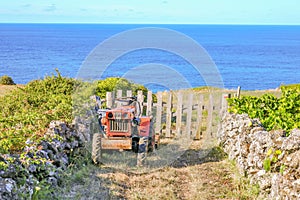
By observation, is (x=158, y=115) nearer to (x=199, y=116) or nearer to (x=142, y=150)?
(x=199, y=116)

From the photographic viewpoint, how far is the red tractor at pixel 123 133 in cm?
812

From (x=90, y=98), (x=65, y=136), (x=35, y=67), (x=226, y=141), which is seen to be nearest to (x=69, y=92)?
(x=90, y=98)

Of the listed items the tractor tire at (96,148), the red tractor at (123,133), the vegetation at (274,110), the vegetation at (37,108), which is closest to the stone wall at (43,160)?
the vegetation at (37,108)

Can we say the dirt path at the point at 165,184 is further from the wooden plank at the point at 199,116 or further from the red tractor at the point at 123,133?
the wooden plank at the point at 199,116

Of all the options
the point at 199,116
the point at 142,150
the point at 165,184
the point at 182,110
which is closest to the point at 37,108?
the point at 142,150

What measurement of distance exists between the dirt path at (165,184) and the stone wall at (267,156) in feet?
0.98

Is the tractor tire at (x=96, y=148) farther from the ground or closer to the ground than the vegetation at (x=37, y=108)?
closer to the ground

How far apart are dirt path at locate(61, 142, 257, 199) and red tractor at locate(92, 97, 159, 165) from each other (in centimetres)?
46

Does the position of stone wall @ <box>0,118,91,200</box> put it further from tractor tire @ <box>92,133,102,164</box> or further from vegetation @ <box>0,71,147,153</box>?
tractor tire @ <box>92,133,102,164</box>

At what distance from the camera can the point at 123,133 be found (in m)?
8.34

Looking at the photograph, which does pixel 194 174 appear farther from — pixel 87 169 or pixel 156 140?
pixel 87 169

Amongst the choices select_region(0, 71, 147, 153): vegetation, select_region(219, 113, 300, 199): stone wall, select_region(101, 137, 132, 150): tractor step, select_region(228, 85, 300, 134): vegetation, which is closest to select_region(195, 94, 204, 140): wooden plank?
select_region(228, 85, 300, 134): vegetation

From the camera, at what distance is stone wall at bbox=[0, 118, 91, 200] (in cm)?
513

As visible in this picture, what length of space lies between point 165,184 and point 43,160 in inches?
97.5
